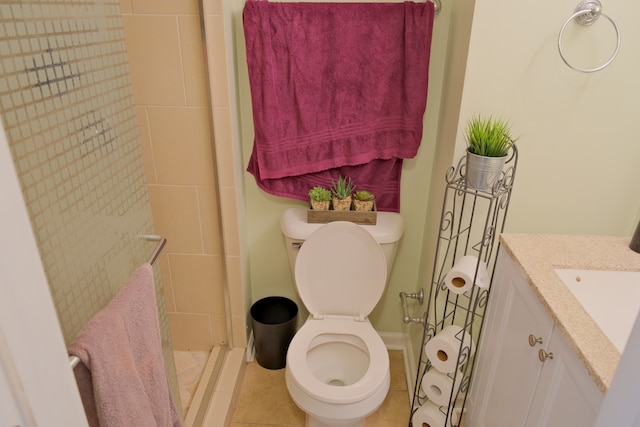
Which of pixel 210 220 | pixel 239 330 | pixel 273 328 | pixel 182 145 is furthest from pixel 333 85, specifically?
pixel 239 330

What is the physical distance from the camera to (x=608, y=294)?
1177 mm

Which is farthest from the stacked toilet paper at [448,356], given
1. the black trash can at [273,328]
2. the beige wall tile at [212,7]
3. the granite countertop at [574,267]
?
the beige wall tile at [212,7]

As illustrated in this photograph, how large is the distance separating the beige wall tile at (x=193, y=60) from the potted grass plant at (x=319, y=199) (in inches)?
20.4

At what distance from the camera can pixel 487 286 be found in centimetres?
143

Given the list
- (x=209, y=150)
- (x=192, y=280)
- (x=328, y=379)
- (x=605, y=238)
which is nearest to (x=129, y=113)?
(x=209, y=150)

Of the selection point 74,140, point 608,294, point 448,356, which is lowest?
point 448,356

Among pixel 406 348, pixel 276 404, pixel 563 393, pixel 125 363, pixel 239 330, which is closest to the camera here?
pixel 125 363

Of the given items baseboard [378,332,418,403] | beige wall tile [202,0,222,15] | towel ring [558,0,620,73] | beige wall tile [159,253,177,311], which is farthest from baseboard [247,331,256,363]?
towel ring [558,0,620,73]

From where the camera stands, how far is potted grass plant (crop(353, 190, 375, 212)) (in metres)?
1.78

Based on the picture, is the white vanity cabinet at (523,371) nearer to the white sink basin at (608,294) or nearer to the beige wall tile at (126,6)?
the white sink basin at (608,294)

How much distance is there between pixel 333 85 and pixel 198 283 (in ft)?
3.33

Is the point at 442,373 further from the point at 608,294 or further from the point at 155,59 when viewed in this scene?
the point at 155,59

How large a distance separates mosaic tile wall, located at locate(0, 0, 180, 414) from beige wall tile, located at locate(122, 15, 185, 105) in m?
0.52

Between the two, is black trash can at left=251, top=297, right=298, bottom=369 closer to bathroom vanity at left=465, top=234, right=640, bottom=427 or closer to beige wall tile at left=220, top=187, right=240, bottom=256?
beige wall tile at left=220, top=187, right=240, bottom=256
